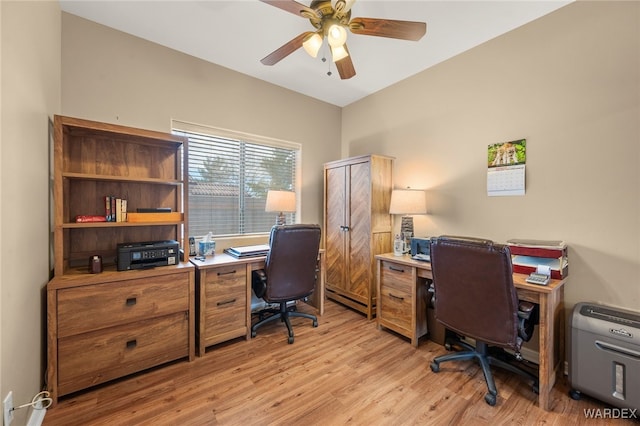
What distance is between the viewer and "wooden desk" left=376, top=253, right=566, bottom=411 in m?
1.62

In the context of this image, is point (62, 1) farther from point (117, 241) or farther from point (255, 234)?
point (255, 234)

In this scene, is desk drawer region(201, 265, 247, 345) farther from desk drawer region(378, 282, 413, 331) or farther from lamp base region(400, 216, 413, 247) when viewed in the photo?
lamp base region(400, 216, 413, 247)

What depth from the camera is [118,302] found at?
1.80m

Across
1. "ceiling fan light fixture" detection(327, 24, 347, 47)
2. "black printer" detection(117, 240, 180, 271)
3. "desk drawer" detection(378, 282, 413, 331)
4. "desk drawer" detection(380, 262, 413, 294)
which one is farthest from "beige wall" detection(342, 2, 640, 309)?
"black printer" detection(117, 240, 180, 271)

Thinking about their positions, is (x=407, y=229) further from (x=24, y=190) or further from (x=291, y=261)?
(x=24, y=190)

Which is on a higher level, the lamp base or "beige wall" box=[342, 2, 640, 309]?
"beige wall" box=[342, 2, 640, 309]

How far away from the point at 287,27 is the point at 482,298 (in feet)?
8.42

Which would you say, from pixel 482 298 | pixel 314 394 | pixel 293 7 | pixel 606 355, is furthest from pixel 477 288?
pixel 293 7

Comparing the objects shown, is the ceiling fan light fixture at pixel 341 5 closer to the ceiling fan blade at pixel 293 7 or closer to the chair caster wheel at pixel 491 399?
the ceiling fan blade at pixel 293 7

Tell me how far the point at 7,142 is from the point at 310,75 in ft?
8.46

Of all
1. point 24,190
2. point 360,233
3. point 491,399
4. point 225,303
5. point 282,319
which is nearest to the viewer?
point 24,190

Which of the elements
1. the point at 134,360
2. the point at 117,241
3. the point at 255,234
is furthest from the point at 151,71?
the point at 134,360

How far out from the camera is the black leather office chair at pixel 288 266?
2.29 meters

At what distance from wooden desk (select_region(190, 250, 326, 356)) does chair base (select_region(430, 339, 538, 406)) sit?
1.67 m
